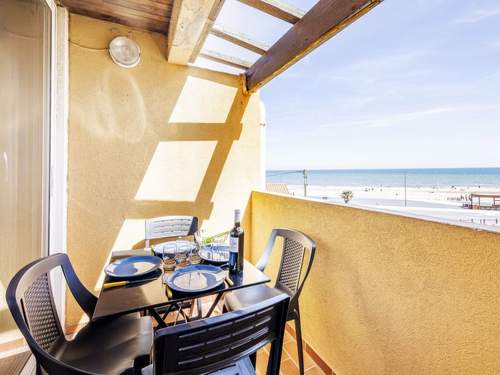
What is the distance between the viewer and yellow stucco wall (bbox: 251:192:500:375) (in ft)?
2.77

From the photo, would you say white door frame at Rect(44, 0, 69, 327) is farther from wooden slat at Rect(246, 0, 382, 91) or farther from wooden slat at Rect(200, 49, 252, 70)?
wooden slat at Rect(246, 0, 382, 91)

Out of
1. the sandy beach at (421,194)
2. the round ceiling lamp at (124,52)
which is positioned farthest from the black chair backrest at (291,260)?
the sandy beach at (421,194)

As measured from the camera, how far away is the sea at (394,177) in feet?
70.2

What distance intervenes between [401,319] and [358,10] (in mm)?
1620

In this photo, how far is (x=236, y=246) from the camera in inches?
49.3

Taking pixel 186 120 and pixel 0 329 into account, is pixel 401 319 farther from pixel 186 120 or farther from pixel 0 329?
pixel 186 120

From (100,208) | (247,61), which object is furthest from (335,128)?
(100,208)

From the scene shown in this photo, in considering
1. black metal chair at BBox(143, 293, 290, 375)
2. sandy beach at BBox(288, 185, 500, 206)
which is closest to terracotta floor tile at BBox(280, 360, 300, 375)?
black metal chair at BBox(143, 293, 290, 375)

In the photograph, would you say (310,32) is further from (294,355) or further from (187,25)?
(294,355)

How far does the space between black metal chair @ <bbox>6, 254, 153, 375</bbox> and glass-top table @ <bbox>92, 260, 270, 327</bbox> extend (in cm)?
17

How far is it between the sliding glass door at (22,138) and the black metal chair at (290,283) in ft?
4.18

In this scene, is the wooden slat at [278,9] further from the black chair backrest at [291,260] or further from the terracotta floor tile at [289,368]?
the terracotta floor tile at [289,368]

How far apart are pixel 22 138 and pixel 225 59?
1834 mm

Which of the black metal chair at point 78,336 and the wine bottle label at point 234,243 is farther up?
the wine bottle label at point 234,243
